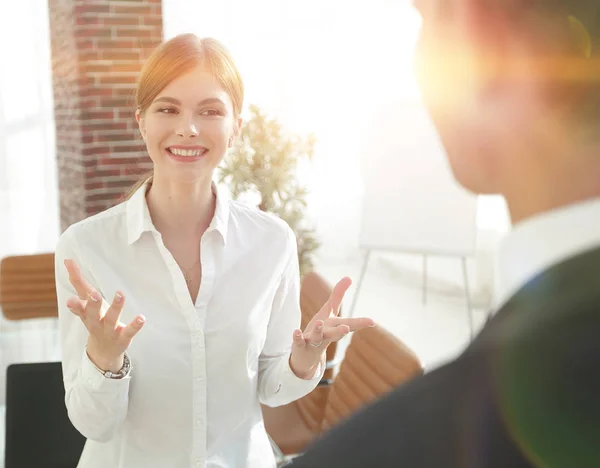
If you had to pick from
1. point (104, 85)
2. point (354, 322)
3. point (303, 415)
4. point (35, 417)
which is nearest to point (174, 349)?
point (354, 322)

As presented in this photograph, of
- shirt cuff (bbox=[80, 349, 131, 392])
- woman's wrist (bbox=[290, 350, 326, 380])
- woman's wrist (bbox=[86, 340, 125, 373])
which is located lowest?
woman's wrist (bbox=[290, 350, 326, 380])

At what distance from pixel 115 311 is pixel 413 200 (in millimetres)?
4311

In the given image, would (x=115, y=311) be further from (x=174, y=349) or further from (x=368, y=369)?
(x=368, y=369)

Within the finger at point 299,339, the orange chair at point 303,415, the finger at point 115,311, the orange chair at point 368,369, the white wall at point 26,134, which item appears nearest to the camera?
the finger at point 115,311

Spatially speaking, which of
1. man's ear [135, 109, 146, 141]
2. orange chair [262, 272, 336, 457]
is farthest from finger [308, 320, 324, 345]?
orange chair [262, 272, 336, 457]

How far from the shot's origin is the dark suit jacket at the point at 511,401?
0.18m

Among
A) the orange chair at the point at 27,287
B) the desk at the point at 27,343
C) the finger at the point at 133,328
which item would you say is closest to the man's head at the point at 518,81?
the finger at the point at 133,328

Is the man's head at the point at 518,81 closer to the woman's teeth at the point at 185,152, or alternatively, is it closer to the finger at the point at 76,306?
the finger at the point at 76,306

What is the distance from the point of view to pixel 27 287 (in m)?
3.26

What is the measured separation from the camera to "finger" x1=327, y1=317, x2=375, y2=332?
107 cm

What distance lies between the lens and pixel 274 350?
139 centimetres

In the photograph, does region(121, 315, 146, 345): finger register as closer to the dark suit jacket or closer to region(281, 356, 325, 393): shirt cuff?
region(281, 356, 325, 393): shirt cuff

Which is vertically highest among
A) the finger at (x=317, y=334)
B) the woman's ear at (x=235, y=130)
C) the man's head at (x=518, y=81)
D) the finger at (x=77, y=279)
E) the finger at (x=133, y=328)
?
the man's head at (x=518, y=81)

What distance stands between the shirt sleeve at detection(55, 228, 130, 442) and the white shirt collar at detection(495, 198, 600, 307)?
97 cm
